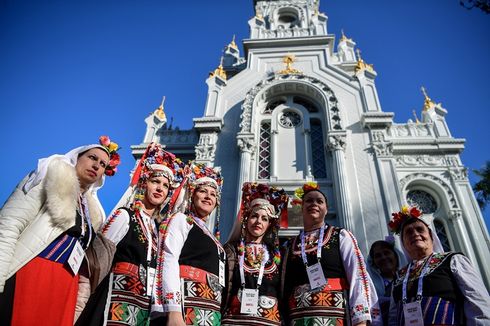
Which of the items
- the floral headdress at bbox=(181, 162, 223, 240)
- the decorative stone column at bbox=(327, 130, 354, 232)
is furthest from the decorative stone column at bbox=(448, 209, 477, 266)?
the floral headdress at bbox=(181, 162, 223, 240)

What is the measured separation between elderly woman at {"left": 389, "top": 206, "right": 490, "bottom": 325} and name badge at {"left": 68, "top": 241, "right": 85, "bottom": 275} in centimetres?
319

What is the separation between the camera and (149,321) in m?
2.77

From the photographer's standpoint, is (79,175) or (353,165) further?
(353,165)

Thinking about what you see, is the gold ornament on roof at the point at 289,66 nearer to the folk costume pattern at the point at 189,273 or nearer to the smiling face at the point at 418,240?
the smiling face at the point at 418,240

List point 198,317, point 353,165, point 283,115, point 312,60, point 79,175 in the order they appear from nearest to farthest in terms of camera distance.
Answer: point 198,317 < point 79,175 < point 353,165 < point 283,115 < point 312,60

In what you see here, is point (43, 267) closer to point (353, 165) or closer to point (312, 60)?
point (353, 165)

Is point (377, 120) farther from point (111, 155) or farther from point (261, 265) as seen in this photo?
point (111, 155)

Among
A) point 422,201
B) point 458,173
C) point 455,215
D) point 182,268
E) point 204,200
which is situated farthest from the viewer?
point 422,201

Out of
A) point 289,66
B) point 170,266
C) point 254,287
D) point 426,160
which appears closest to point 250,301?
point 254,287

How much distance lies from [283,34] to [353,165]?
940 centimetres

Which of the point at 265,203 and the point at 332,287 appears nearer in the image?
the point at 332,287

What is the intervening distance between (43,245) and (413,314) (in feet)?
11.3

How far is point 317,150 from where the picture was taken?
11.3 metres

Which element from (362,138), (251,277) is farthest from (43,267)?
(362,138)
